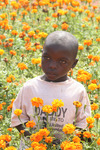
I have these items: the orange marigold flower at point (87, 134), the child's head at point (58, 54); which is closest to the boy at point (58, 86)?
the child's head at point (58, 54)

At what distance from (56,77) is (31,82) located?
25 cm

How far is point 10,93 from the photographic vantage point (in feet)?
13.1

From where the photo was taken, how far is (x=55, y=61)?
278 cm

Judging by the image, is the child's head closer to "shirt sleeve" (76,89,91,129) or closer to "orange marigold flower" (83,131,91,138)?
"shirt sleeve" (76,89,91,129)

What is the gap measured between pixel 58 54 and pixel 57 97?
0.36 metres

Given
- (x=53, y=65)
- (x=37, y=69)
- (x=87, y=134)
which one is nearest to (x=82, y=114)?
(x=87, y=134)

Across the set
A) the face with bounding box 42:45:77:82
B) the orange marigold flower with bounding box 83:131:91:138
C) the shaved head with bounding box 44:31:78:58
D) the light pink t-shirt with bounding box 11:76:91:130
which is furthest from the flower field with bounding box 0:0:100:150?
the shaved head with bounding box 44:31:78:58

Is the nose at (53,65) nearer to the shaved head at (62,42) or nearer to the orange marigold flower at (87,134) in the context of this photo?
the shaved head at (62,42)

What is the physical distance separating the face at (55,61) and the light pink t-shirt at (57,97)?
0.39ft

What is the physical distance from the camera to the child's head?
9.09 ft

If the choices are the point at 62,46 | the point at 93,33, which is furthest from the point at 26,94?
the point at 93,33

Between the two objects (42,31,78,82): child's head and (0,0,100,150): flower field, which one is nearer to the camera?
(0,0,100,150): flower field

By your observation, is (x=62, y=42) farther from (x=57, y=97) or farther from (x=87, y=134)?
(x=87, y=134)

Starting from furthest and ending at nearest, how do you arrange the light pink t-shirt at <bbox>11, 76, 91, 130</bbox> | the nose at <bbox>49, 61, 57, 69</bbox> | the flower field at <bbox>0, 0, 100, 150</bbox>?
the light pink t-shirt at <bbox>11, 76, 91, 130</bbox>, the nose at <bbox>49, 61, 57, 69</bbox>, the flower field at <bbox>0, 0, 100, 150</bbox>
